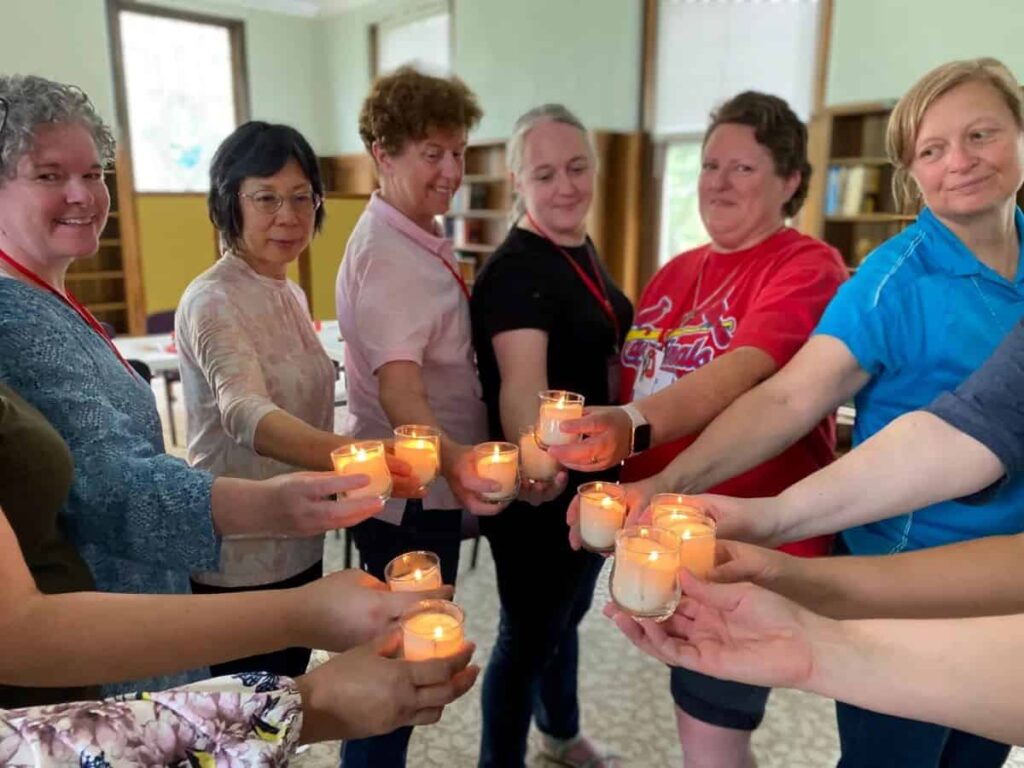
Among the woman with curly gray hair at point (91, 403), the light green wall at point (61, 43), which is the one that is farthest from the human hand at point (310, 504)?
the light green wall at point (61, 43)

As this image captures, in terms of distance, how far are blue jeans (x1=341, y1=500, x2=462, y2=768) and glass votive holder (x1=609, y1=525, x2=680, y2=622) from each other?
69 cm

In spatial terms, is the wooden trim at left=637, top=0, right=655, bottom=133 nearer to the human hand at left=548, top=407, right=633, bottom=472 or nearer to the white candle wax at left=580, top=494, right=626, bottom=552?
the human hand at left=548, top=407, right=633, bottom=472

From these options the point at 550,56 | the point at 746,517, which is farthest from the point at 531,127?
the point at 550,56

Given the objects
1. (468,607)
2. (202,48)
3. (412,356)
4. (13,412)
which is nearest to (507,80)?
(202,48)

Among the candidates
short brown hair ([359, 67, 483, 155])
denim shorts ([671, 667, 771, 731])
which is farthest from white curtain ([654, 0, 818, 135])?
denim shorts ([671, 667, 771, 731])

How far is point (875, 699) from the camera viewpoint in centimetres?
92

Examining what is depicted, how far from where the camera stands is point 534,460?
1.78 metres

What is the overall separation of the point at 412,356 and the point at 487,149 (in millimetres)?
7188

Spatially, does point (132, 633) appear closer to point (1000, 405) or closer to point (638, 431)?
point (638, 431)

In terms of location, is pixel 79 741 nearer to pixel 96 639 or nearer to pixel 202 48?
pixel 96 639

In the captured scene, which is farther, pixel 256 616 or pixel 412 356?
pixel 412 356

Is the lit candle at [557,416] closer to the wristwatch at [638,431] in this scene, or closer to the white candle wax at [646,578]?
the wristwatch at [638,431]

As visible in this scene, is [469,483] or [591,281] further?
[591,281]

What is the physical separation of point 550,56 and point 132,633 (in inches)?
305
